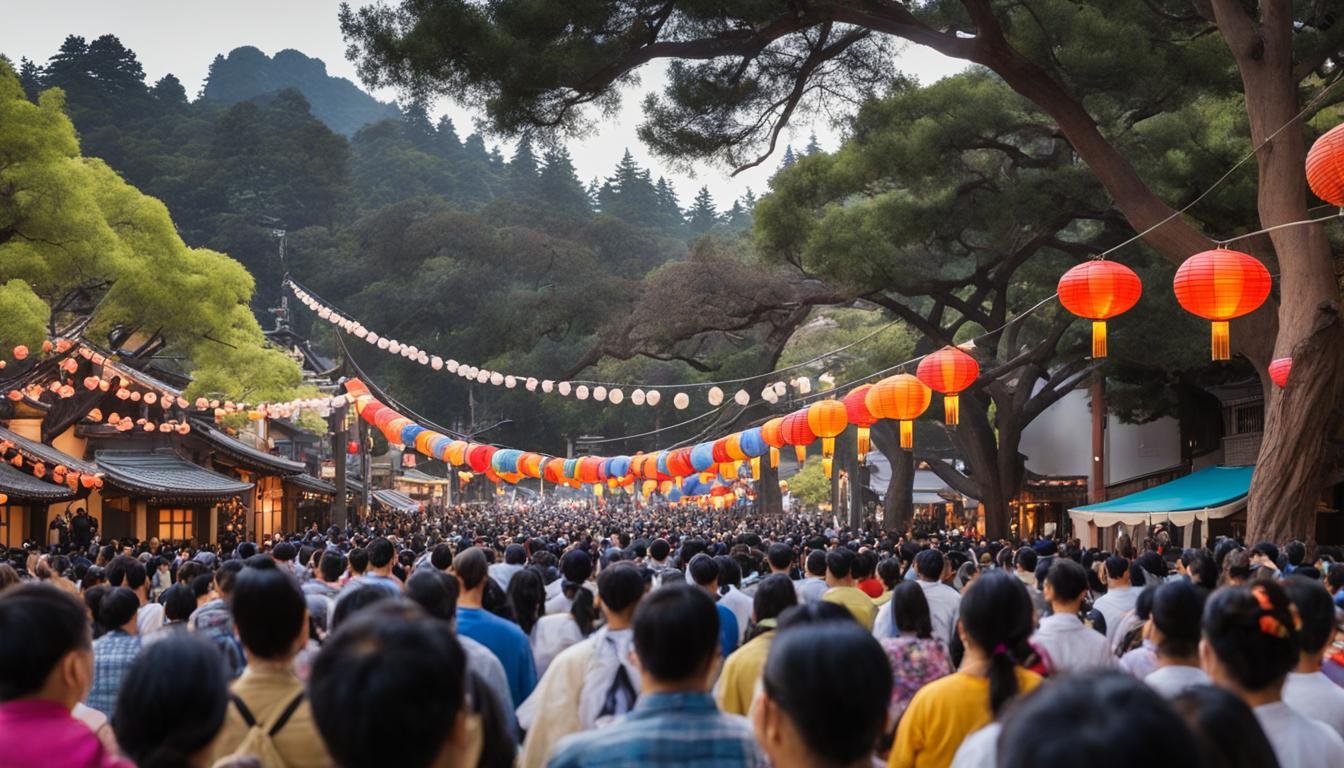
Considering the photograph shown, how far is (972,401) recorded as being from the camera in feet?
96.5

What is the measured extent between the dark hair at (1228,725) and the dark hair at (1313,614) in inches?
79.1

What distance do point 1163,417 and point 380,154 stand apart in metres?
57.6

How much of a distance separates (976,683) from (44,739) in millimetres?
2772

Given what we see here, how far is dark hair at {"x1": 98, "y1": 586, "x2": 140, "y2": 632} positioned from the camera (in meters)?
6.50

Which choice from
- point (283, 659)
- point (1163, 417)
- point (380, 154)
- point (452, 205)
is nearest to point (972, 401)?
point (1163, 417)

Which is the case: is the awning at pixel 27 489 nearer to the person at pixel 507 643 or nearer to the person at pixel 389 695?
the person at pixel 507 643

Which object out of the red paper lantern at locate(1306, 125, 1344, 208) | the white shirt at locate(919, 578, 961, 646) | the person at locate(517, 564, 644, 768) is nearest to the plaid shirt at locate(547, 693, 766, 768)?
the person at locate(517, 564, 644, 768)

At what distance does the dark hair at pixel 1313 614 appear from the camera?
481 centimetres

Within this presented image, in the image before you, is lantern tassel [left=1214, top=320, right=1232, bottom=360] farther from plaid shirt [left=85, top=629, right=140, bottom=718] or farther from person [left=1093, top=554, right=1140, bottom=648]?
plaid shirt [left=85, top=629, right=140, bottom=718]

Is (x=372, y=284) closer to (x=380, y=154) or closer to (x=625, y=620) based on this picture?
(x=380, y=154)

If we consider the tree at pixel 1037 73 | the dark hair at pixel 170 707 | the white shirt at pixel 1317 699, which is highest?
the tree at pixel 1037 73

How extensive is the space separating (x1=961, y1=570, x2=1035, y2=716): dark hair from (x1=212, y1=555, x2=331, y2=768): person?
220 centimetres

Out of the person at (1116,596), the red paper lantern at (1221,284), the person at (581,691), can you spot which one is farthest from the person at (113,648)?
the red paper lantern at (1221,284)

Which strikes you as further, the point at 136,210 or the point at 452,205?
the point at 452,205
